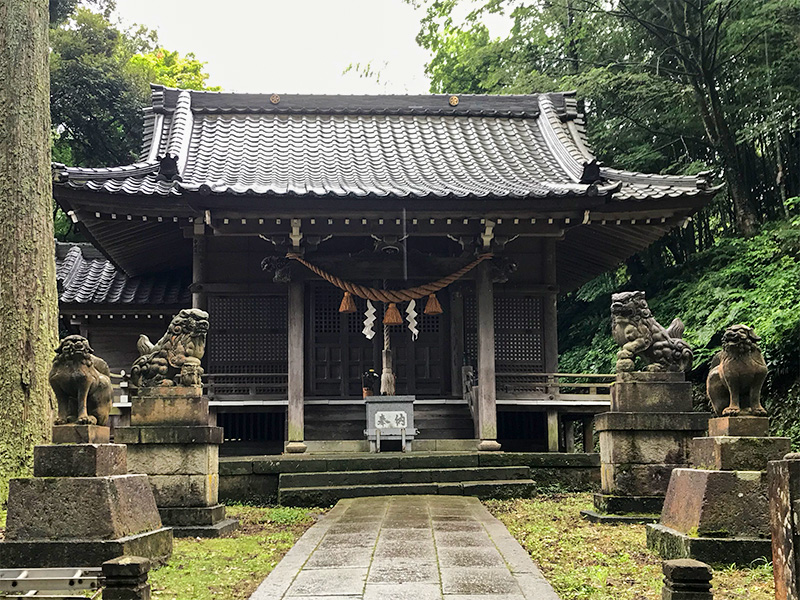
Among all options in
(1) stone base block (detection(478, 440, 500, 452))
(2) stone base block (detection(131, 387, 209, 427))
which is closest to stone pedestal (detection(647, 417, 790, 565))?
(2) stone base block (detection(131, 387, 209, 427))

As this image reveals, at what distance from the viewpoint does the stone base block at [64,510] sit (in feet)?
19.4

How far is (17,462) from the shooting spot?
8219 millimetres

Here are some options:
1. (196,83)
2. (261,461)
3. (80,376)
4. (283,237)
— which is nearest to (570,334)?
(283,237)

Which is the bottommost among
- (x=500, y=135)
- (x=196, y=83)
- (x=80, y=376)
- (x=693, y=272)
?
(x=80, y=376)

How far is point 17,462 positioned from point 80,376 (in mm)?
2481

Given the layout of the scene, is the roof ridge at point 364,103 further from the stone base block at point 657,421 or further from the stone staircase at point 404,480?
the stone base block at point 657,421

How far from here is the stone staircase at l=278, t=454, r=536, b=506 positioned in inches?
408

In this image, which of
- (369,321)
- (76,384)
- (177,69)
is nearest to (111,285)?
(369,321)

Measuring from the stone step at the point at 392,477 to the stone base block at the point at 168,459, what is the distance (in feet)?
7.60

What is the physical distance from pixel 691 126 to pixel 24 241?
1570 centimetres

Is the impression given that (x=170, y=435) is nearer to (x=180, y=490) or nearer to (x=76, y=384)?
(x=180, y=490)

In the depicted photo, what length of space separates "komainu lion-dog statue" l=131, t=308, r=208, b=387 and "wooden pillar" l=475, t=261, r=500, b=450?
17.7 ft

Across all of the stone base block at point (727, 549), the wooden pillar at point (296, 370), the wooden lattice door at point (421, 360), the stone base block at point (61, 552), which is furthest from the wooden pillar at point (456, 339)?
the stone base block at point (61, 552)

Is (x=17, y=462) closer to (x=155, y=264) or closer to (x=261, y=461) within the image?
(x=261, y=461)
